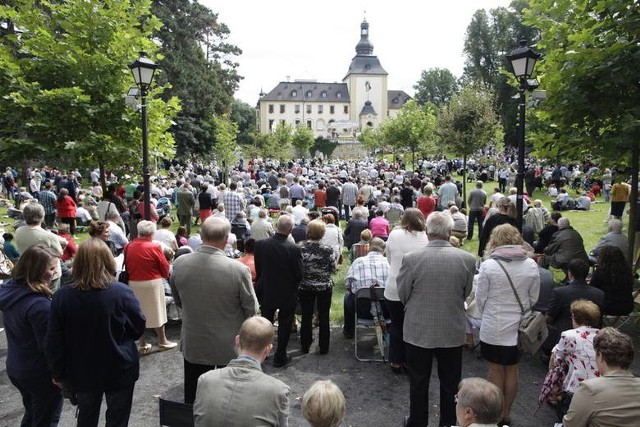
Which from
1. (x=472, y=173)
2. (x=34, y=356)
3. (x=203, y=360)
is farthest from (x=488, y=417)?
(x=472, y=173)

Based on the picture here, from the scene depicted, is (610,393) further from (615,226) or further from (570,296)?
(615,226)

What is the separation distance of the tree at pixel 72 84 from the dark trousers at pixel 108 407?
660 cm

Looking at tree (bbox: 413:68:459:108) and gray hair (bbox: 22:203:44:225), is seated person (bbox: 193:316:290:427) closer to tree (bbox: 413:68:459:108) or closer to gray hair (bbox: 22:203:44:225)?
gray hair (bbox: 22:203:44:225)

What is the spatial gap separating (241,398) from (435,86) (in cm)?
8620

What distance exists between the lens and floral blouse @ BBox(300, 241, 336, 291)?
609cm

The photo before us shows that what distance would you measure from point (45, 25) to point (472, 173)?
1246 inches

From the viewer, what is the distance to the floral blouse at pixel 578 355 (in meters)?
4.02

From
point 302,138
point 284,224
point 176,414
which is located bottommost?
point 176,414

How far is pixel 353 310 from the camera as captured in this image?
6969 mm

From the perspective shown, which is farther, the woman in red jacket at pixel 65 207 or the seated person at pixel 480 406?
the woman in red jacket at pixel 65 207

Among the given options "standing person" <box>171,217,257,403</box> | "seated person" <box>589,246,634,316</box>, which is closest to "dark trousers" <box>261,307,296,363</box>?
"standing person" <box>171,217,257,403</box>

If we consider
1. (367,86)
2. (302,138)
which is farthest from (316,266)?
(367,86)

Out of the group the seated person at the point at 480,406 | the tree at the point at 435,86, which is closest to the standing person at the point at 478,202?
the seated person at the point at 480,406

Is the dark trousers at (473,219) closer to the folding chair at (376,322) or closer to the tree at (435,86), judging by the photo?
the folding chair at (376,322)
